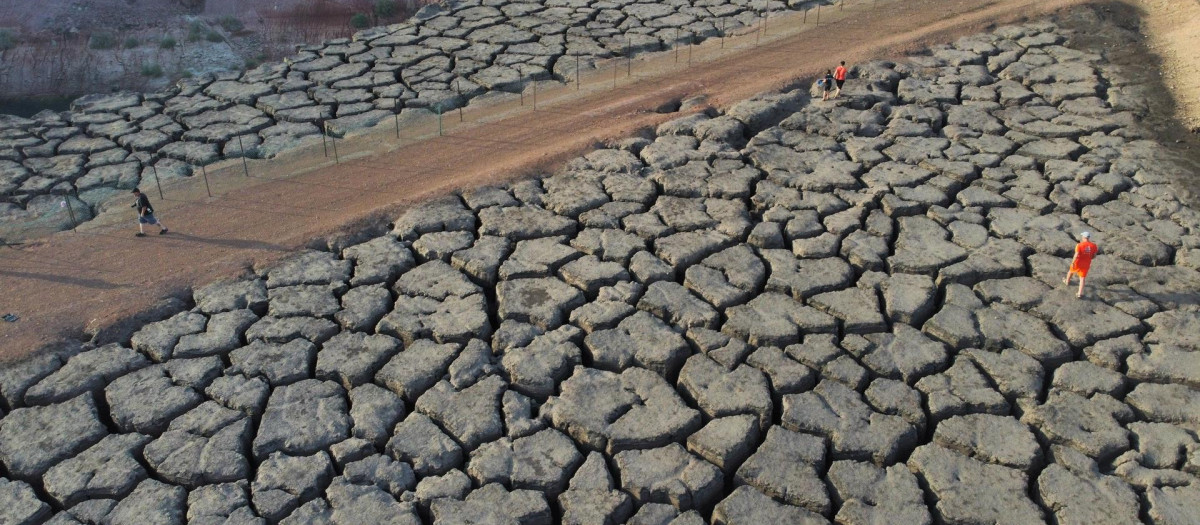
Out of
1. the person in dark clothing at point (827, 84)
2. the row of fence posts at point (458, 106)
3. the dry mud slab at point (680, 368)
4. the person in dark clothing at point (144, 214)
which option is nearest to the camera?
the dry mud slab at point (680, 368)

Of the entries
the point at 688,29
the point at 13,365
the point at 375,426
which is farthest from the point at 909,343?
the point at 688,29

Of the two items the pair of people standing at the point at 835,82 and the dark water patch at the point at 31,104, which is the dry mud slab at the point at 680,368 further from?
the dark water patch at the point at 31,104

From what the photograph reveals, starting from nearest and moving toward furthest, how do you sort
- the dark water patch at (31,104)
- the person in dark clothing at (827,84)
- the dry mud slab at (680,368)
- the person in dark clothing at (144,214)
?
the dry mud slab at (680,368), the person in dark clothing at (144,214), the person in dark clothing at (827,84), the dark water patch at (31,104)

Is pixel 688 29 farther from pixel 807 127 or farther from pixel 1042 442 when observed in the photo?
pixel 1042 442

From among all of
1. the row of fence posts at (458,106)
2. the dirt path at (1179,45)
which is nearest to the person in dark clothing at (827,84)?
the row of fence posts at (458,106)

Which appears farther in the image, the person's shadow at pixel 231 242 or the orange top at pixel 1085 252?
the person's shadow at pixel 231 242

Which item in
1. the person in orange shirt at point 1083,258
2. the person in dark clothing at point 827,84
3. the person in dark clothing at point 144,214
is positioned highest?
the person in dark clothing at point 827,84

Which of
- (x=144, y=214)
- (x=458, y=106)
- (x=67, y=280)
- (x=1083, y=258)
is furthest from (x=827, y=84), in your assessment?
(x=67, y=280)

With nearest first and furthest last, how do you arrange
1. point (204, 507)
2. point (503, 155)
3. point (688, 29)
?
point (204, 507)
point (503, 155)
point (688, 29)
